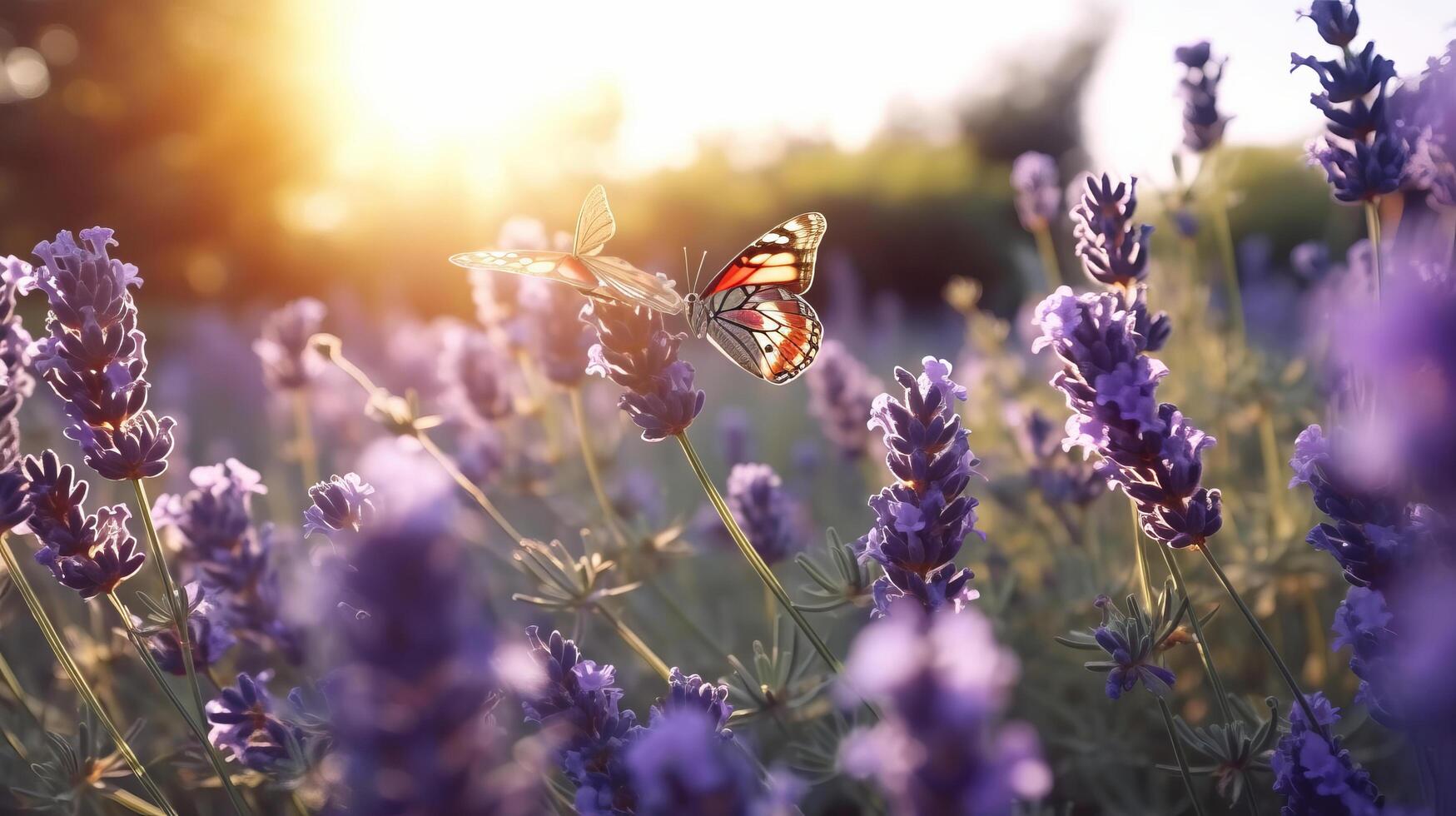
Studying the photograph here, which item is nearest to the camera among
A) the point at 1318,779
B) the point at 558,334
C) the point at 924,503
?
the point at 1318,779

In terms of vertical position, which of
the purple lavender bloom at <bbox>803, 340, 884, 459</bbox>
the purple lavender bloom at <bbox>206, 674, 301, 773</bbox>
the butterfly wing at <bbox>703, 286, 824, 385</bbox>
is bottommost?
the purple lavender bloom at <bbox>206, 674, 301, 773</bbox>

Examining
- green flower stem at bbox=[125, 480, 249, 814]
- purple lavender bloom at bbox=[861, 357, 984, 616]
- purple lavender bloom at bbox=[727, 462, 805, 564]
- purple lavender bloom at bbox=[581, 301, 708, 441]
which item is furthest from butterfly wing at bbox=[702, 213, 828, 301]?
green flower stem at bbox=[125, 480, 249, 814]

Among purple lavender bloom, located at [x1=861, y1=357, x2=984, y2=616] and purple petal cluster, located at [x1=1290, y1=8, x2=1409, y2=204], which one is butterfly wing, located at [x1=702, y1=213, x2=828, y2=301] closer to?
purple lavender bloom, located at [x1=861, y1=357, x2=984, y2=616]

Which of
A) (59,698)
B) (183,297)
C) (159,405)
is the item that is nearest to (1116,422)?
(59,698)

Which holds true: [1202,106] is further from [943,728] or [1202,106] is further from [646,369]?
[943,728]

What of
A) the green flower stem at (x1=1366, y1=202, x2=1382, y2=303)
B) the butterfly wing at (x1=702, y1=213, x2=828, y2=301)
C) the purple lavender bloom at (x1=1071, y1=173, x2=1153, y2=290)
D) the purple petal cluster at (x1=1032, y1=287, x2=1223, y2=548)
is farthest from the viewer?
the butterfly wing at (x1=702, y1=213, x2=828, y2=301)

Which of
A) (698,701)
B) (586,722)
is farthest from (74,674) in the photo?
(698,701)

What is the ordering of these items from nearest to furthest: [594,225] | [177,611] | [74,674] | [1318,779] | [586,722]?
[1318,779] → [586,722] → [74,674] → [177,611] → [594,225]
